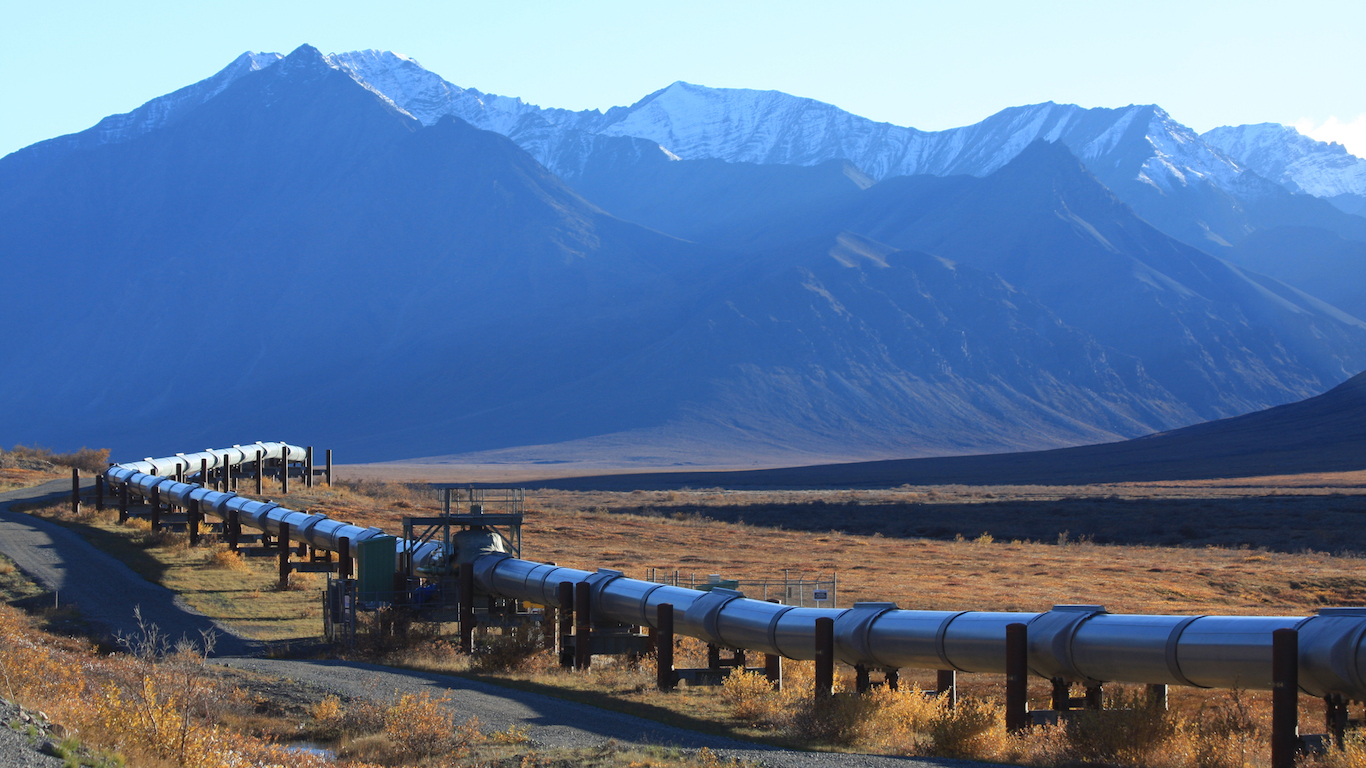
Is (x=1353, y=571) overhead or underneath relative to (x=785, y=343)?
underneath

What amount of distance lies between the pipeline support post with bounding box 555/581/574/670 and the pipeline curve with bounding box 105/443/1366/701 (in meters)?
0.43

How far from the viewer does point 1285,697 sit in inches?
560

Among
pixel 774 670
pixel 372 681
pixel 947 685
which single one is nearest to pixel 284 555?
pixel 372 681

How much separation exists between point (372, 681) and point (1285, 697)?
552 inches

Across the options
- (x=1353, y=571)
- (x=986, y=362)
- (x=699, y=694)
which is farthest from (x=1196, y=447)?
(x=699, y=694)

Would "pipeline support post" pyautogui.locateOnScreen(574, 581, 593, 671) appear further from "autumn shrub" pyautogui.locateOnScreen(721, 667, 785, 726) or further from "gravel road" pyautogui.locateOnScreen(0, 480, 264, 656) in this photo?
"gravel road" pyautogui.locateOnScreen(0, 480, 264, 656)

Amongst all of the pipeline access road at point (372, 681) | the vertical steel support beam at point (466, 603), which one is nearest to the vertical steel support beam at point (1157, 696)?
the pipeline access road at point (372, 681)

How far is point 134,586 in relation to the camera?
33.4m

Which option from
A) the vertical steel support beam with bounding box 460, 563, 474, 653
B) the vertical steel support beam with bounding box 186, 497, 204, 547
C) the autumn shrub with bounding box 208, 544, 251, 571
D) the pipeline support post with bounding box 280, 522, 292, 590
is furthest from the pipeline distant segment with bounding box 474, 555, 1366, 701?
the vertical steel support beam with bounding box 186, 497, 204, 547

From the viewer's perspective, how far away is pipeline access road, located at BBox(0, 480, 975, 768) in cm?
1658

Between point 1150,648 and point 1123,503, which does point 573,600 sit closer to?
point 1150,648

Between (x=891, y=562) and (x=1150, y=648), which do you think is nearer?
(x=1150, y=648)

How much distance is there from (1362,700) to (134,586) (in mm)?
29717

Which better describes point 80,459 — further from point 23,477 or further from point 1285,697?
point 1285,697
